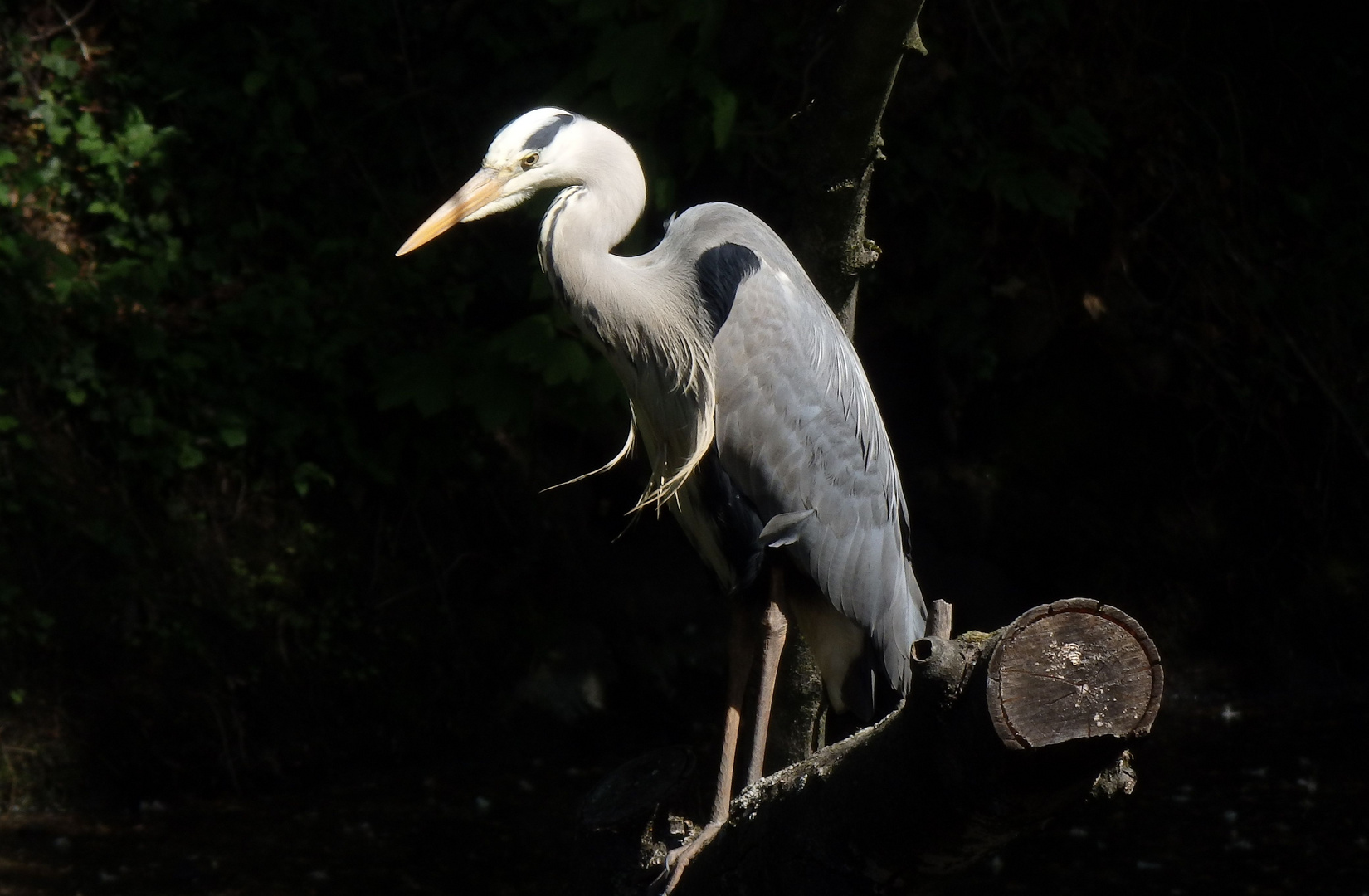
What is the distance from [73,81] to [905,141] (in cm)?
326

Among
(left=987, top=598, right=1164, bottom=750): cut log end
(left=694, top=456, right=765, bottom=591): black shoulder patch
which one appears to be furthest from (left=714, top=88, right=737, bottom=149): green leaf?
(left=987, top=598, right=1164, bottom=750): cut log end

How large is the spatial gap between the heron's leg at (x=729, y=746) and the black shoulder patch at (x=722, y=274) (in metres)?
0.74

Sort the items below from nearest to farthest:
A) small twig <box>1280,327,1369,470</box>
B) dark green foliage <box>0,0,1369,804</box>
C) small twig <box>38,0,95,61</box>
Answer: dark green foliage <box>0,0,1369,804</box> < small twig <box>38,0,95,61</box> < small twig <box>1280,327,1369,470</box>

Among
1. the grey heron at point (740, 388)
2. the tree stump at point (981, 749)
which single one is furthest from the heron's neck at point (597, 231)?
the tree stump at point (981, 749)

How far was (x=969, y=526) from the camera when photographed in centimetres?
588

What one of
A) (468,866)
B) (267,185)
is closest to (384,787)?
(468,866)

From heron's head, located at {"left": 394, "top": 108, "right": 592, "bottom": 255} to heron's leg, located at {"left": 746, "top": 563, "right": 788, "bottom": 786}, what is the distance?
108 centimetres

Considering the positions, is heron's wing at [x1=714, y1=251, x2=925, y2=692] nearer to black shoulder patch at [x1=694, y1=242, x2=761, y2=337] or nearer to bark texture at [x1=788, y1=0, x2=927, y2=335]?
black shoulder patch at [x1=694, y1=242, x2=761, y2=337]

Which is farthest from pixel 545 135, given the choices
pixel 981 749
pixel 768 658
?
pixel 981 749

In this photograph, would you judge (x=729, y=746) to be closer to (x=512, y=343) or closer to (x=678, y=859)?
(x=678, y=859)

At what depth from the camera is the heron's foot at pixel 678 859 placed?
2.38 metres

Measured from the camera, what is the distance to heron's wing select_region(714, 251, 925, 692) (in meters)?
3.16

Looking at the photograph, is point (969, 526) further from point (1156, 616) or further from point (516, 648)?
point (516, 648)

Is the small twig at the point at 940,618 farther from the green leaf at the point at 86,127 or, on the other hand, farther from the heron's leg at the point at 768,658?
the green leaf at the point at 86,127
